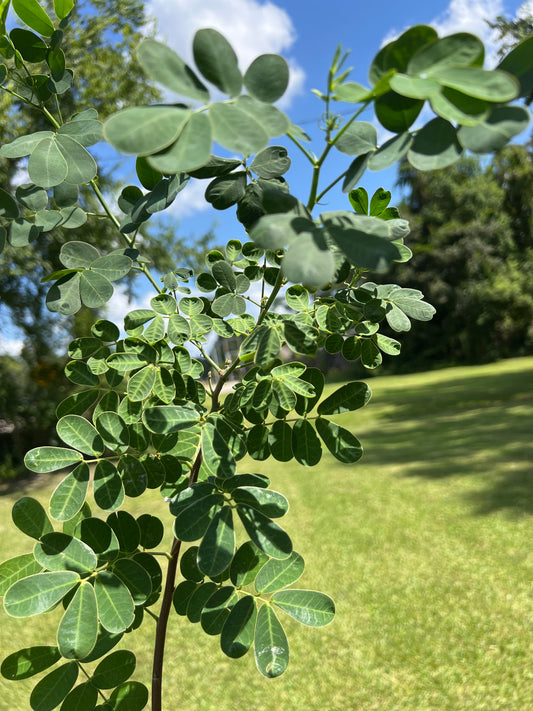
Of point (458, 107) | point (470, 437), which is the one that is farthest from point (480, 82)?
point (470, 437)

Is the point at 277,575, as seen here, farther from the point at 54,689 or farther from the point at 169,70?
the point at 169,70

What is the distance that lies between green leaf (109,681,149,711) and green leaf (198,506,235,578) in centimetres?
37

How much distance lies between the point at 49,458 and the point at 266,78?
52 cm

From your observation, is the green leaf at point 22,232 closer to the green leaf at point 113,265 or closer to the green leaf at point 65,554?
the green leaf at point 113,265

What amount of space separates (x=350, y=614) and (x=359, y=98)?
348cm

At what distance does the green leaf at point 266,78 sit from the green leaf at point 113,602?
0.54 meters

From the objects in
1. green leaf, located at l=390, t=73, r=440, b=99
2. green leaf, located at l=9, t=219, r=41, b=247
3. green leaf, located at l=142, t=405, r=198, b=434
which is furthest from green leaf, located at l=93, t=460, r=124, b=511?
green leaf, located at l=390, t=73, r=440, b=99

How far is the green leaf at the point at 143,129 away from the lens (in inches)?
14.5

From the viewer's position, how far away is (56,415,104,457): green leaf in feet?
2.39

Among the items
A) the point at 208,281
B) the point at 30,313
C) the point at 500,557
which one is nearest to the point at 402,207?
the point at 30,313

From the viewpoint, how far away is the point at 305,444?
0.80m

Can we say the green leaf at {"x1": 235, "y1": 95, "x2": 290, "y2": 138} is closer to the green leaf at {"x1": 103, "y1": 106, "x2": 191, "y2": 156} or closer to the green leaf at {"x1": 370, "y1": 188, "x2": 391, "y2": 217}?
the green leaf at {"x1": 103, "y1": 106, "x2": 191, "y2": 156}

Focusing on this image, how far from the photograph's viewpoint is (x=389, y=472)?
6.48 metres

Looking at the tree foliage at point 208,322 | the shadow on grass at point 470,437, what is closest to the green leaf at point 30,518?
the tree foliage at point 208,322
